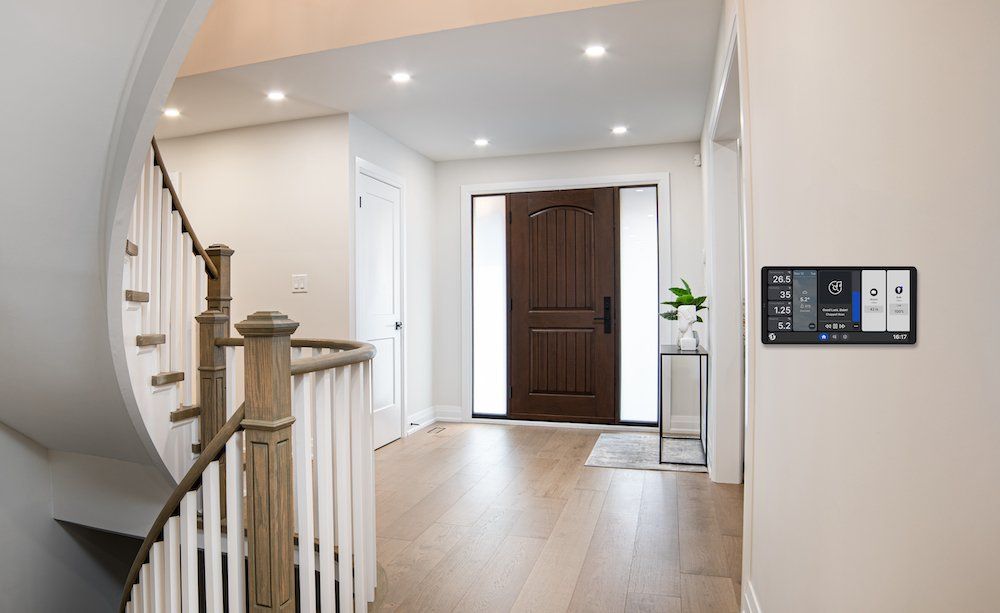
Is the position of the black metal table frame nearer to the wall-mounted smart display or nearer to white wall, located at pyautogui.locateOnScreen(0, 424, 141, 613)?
the wall-mounted smart display

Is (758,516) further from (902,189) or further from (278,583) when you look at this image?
(278,583)

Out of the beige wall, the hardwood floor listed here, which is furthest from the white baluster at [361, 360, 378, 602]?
the beige wall

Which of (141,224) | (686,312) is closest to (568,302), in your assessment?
(686,312)

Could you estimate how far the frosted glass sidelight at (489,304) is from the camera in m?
5.77

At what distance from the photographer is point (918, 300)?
1190mm

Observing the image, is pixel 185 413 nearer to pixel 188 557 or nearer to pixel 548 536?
pixel 188 557

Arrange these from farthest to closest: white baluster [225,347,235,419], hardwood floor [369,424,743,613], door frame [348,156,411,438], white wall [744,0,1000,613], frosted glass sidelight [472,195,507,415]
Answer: frosted glass sidelight [472,195,507,415] → door frame [348,156,411,438] → white baluster [225,347,235,419] → hardwood floor [369,424,743,613] → white wall [744,0,1000,613]

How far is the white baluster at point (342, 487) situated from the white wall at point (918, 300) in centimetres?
129

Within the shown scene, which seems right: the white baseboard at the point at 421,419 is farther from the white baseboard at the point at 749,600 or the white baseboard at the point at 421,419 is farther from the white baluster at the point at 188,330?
the white baseboard at the point at 749,600

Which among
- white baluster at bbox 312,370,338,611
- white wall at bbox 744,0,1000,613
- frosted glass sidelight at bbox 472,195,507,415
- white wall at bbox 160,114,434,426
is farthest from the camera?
frosted glass sidelight at bbox 472,195,507,415

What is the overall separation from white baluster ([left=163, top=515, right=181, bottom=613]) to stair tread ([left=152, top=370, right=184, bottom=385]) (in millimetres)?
999

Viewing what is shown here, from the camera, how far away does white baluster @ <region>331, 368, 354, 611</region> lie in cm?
200

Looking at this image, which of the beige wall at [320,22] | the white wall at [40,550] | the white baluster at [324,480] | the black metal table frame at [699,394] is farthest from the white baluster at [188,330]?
the black metal table frame at [699,394]

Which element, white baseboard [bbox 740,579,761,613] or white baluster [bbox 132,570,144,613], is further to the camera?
white baluster [bbox 132,570,144,613]
